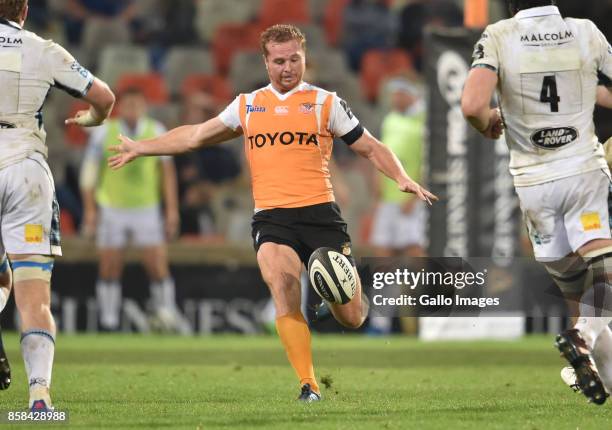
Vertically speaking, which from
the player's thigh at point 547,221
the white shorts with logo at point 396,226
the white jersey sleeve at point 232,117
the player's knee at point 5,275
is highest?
the white jersey sleeve at point 232,117

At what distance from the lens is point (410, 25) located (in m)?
18.8

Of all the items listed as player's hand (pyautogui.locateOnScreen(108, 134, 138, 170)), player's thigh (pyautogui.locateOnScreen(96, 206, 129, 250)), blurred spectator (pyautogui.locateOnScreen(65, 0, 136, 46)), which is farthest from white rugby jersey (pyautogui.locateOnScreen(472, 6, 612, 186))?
blurred spectator (pyautogui.locateOnScreen(65, 0, 136, 46))

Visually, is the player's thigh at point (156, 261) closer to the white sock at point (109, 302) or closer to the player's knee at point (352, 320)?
the white sock at point (109, 302)

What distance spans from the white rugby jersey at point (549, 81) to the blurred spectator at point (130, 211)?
376 inches

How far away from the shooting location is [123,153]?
7.84 metres

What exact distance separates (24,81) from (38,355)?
55.8 inches

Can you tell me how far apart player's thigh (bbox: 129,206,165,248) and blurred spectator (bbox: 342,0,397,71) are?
14.0 feet

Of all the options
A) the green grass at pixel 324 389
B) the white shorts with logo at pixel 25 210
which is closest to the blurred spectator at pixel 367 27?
the green grass at pixel 324 389

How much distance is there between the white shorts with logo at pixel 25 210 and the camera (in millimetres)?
6664

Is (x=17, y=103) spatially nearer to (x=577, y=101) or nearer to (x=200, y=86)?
(x=577, y=101)

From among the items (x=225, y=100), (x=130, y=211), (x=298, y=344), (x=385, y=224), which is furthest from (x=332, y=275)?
(x=225, y=100)

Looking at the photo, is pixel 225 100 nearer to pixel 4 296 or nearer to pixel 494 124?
pixel 4 296

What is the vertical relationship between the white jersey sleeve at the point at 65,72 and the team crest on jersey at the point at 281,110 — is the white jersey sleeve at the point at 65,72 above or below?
above

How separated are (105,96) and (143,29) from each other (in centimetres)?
1249
